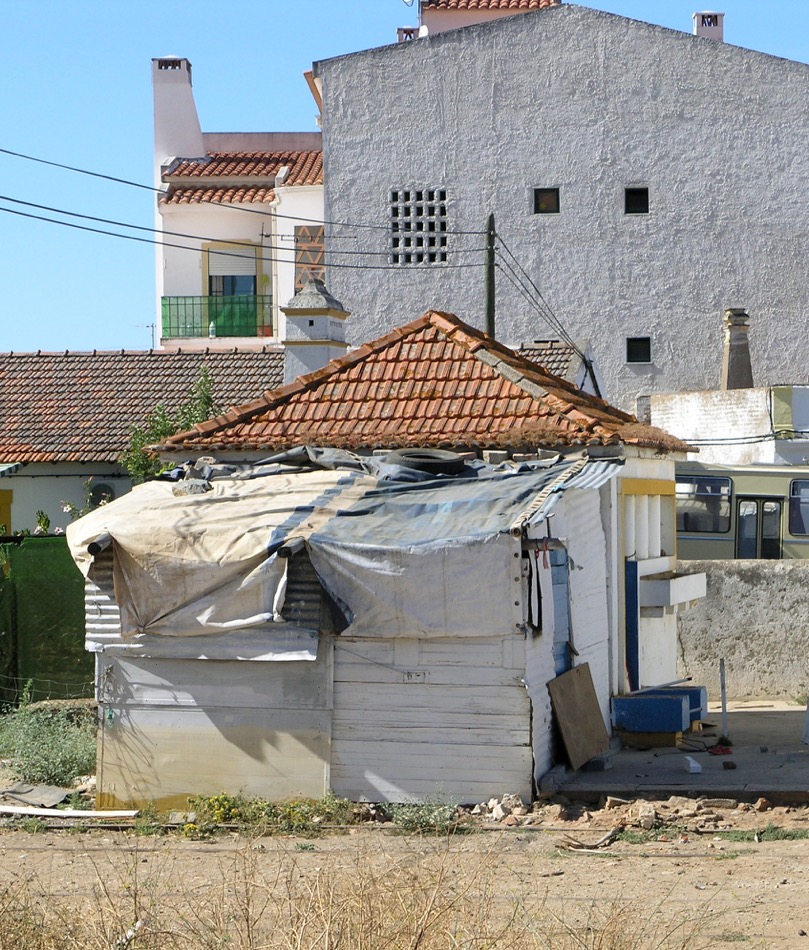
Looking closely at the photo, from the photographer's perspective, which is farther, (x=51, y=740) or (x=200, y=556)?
(x=51, y=740)

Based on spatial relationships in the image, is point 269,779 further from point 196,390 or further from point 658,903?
point 196,390

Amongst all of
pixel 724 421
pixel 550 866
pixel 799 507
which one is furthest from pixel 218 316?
→ pixel 550 866

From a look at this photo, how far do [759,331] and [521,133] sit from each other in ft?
24.3

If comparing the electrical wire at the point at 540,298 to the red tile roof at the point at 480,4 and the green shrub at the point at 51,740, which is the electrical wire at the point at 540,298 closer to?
the red tile roof at the point at 480,4

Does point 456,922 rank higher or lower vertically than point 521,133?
lower

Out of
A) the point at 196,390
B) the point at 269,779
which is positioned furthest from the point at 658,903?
the point at 196,390

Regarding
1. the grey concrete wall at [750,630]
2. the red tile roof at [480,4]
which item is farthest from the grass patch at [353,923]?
the red tile roof at [480,4]

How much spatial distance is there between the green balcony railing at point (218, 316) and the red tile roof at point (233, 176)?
2781 mm

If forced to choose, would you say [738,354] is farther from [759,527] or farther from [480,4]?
[480,4]

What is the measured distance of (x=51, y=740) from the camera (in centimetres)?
1536

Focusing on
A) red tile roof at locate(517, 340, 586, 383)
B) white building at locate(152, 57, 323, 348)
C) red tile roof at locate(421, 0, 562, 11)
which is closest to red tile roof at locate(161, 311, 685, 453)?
red tile roof at locate(517, 340, 586, 383)

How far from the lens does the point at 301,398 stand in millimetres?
16922

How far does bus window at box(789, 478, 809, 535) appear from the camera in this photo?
974 inches

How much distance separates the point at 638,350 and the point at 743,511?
39.8 ft
